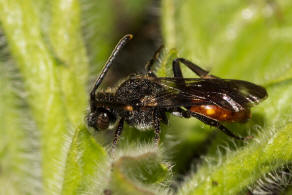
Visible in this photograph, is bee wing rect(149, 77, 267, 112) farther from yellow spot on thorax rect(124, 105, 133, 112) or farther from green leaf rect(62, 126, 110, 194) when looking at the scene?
green leaf rect(62, 126, 110, 194)

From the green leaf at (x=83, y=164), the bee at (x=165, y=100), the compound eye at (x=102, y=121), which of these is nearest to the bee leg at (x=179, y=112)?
the bee at (x=165, y=100)

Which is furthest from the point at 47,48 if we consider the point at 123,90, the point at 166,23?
the point at 166,23

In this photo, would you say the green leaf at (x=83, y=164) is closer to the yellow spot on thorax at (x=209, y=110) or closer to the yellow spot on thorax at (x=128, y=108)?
the yellow spot on thorax at (x=128, y=108)

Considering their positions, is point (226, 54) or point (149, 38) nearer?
point (226, 54)

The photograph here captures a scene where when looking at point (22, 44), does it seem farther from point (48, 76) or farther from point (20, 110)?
point (20, 110)

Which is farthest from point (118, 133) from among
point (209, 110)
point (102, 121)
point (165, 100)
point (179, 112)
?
point (209, 110)

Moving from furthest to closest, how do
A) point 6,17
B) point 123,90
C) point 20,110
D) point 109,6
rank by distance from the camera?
point 109,6 → point 20,110 → point 6,17 → point 123,90

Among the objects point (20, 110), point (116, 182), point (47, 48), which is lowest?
point (20, 110)
